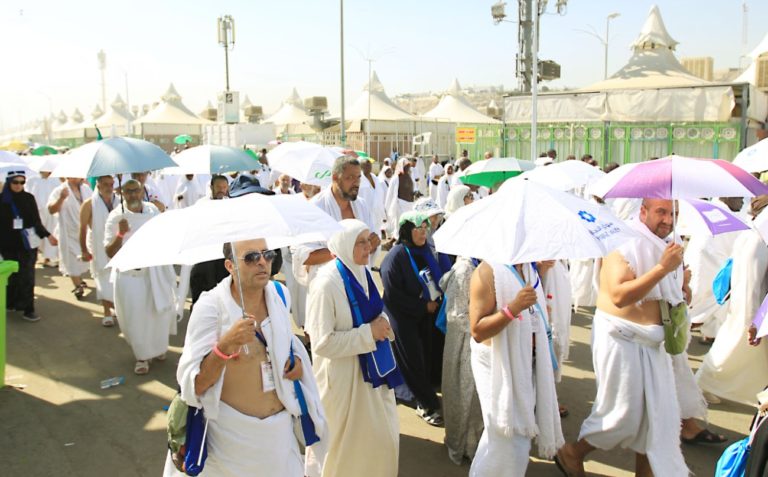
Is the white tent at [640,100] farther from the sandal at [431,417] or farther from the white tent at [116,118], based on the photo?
the white tent at [116,118]

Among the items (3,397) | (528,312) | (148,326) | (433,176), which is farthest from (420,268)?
(433,176)

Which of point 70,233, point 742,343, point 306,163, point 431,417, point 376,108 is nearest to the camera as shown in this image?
point 742,343

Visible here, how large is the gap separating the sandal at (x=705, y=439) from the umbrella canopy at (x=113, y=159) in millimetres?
5193

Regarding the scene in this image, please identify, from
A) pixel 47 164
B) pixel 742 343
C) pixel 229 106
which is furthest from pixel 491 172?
pixel 229 106

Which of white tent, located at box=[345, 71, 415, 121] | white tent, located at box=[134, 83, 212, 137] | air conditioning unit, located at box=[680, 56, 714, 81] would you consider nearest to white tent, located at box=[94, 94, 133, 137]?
white tent, located at box=[134, 83, 212, 137]

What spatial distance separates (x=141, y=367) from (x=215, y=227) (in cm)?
464

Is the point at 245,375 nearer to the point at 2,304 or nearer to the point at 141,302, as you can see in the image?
the point at 141,302

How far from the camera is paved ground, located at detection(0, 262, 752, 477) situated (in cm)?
461

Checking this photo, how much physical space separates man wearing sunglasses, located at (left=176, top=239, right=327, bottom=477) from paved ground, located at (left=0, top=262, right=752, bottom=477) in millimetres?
1834

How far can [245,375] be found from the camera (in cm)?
290

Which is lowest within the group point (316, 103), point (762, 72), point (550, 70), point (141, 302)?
point (141, 302)

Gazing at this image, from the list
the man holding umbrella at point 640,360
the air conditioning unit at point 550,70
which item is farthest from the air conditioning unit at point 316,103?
the man holding umbrella at point 640,360

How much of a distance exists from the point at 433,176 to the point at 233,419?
1711 cm

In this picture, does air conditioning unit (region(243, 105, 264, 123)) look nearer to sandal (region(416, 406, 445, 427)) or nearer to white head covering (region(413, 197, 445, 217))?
white head covering (region(413, 197, 445, 217))
